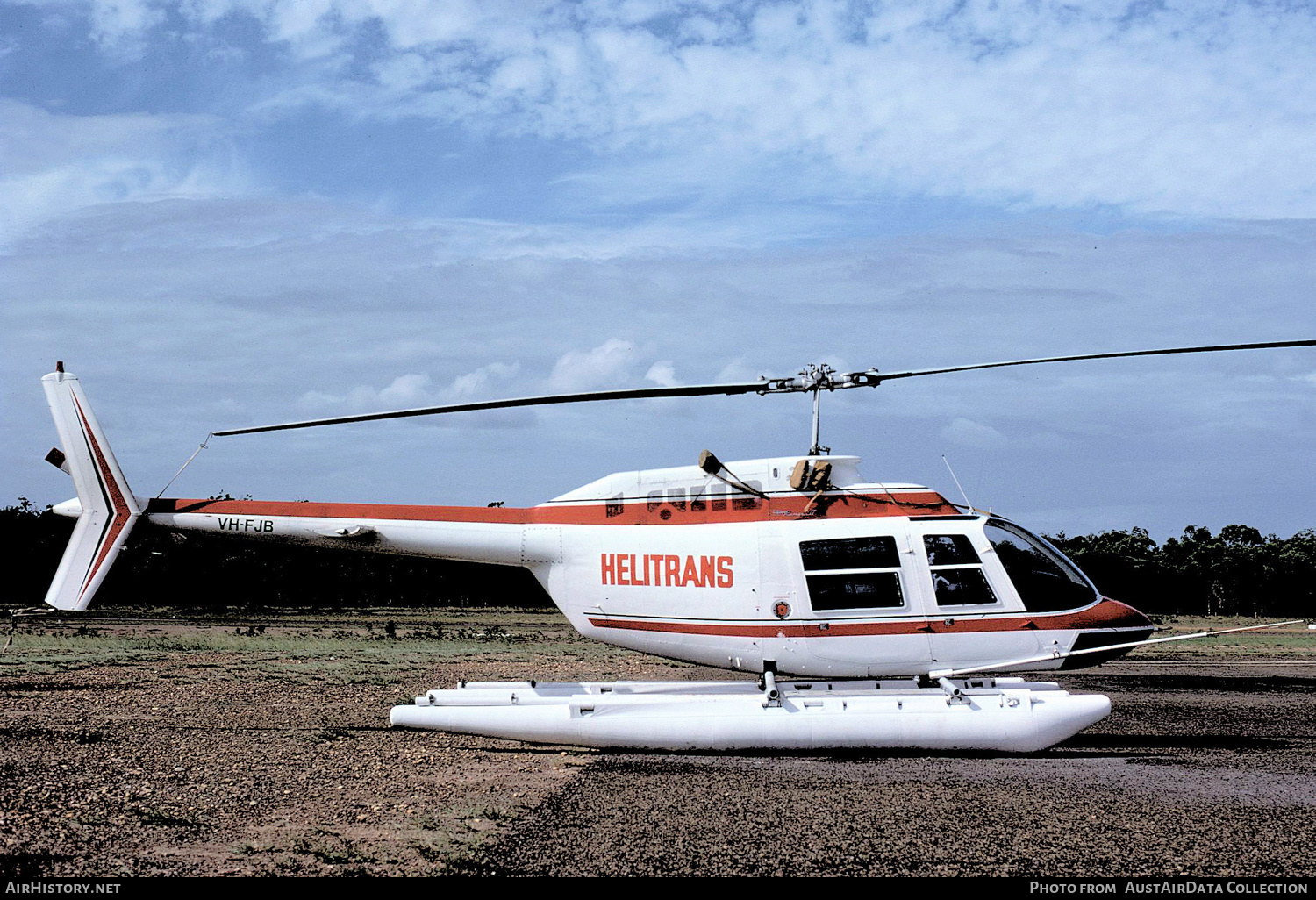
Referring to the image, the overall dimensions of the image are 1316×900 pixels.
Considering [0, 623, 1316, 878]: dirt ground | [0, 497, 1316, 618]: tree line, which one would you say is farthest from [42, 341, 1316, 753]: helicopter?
[0, 497, 1316, 618]: tree line

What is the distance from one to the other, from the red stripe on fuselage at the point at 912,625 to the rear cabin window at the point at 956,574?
243 millimetres

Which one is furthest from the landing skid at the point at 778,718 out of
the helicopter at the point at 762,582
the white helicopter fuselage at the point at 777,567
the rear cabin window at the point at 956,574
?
the rear cabin window at the point at 956,574

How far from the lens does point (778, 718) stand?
39.3 ft

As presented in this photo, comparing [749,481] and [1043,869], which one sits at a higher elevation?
[749,481]

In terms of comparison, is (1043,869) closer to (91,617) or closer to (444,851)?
(444,851)

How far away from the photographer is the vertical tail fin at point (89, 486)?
47.6ft

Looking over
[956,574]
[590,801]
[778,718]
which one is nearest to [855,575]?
[956,574]

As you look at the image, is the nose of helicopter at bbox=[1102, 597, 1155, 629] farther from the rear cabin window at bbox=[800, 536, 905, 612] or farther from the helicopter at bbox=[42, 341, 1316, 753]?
the rear cabin window at bbox=[800, 536, 905, 612]

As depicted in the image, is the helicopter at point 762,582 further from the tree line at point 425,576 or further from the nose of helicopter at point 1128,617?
the tree line at point 425,576

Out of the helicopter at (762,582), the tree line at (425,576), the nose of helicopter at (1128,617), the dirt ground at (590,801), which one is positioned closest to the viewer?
the dirt ground at (590,801)

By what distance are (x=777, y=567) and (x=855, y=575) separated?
950 mm

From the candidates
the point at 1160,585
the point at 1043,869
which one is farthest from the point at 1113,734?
the point at 1160,585

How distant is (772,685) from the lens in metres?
12.6

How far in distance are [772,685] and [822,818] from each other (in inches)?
144
